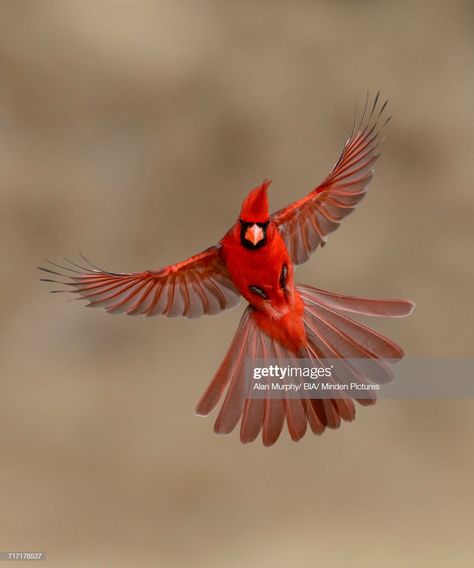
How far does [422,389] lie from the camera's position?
1233mm

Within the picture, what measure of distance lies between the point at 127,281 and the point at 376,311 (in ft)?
1.21

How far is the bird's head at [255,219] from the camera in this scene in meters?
0.94

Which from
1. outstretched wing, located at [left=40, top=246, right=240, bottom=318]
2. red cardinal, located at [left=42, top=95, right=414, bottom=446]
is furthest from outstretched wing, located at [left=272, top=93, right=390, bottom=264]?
outstretched wing, located at [left=40, top=246, right=240, bottom=318]

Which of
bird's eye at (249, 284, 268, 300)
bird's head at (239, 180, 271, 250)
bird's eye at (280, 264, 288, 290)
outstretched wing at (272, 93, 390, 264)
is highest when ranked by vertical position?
outstretched wing at (272, 93, 390, 264)

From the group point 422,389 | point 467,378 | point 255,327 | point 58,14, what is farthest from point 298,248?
point 58,14

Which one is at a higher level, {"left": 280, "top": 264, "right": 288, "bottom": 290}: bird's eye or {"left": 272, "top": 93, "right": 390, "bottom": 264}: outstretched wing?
{"left": 272, "top": 93, "right": 390, "bottom": 264}: outstretched wing

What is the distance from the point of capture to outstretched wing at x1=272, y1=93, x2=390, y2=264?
42.8 inches

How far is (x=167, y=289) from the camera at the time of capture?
1071 mm

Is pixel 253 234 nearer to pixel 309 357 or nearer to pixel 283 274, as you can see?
pixel 283 274

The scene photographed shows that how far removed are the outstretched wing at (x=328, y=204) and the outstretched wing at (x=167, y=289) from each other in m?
0.11

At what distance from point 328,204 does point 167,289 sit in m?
0.26

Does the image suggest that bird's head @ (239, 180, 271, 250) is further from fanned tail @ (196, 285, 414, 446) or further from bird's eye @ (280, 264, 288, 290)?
fanned tail @ (196, 285, 414, 446)

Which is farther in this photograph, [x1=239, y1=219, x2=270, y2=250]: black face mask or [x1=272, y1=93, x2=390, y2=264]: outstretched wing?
[x1=272, y1=93, x2=390, y2=264]: outstretched wing

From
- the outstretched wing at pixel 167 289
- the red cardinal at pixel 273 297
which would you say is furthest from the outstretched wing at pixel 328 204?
the outstretched wing at pixel 167 289
